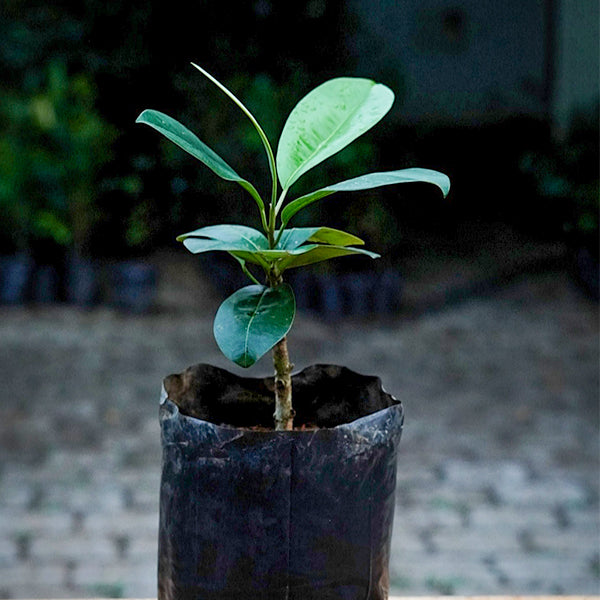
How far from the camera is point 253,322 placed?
2.60ft

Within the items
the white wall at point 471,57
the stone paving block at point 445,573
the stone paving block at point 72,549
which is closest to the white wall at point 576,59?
the white wall at point 471,57

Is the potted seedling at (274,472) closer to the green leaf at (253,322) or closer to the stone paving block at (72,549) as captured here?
the green leaf at (253,322)

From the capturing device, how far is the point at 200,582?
83 cm

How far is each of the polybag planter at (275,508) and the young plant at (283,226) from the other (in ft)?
0.26

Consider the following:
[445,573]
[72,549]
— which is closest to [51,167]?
[72,549]

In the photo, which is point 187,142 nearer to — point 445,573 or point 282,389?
point 282,389

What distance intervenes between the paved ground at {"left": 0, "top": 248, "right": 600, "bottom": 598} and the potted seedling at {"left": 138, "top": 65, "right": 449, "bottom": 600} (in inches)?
62.1

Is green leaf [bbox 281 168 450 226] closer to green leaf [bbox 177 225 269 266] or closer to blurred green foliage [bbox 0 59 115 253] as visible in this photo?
green leaf [bbox 177 225 269 266]

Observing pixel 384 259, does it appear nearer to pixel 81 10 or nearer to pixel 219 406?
pixel 81 10

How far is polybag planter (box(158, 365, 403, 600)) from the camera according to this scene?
803mm

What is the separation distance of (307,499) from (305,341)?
3810 millimetres

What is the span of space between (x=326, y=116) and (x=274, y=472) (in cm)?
33

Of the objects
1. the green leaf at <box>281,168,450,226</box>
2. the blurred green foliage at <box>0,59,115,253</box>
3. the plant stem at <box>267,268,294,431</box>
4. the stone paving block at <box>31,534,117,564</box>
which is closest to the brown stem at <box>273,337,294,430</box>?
the plant stem at <box>267,268,294,431</box>

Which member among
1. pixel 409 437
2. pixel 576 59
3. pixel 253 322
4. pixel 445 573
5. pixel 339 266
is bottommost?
pixel 445 573
